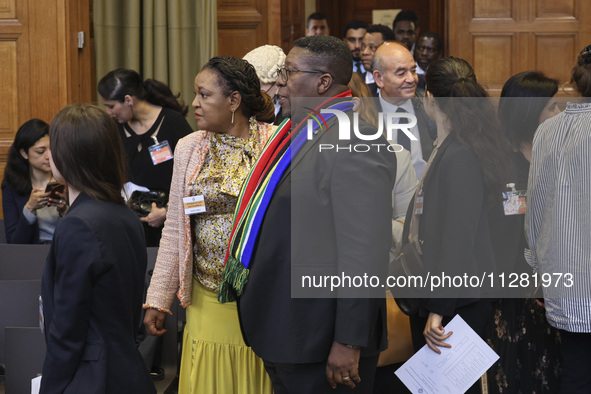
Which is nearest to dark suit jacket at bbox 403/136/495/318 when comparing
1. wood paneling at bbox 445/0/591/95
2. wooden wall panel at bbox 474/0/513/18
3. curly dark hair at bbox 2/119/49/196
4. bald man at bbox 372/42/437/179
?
bald man at bbox 372/42/437/179

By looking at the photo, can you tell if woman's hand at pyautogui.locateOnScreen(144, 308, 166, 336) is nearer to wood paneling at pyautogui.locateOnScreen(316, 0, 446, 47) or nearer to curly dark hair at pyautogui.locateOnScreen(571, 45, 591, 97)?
curly dark hair at pyautogui.locateOnScreen(571, 45, 591, 97)

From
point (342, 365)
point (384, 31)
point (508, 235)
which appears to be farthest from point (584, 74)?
point (384, 31)

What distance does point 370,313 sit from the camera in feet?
7.21

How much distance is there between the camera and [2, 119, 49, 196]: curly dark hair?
4.55 metres

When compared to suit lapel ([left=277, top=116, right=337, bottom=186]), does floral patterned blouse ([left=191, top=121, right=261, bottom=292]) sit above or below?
below

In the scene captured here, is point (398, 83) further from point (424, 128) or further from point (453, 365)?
point (453, 365)

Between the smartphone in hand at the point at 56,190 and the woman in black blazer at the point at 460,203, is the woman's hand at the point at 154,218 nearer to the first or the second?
the smartphone in hand at the point at 56,190

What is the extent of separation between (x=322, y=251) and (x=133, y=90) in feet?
8.68

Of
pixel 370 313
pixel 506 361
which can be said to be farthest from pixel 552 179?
pixel 370 313

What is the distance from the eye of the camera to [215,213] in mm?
2869

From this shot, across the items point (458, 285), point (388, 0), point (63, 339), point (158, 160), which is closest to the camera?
point (63, 339)

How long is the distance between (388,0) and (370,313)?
8.21 metres

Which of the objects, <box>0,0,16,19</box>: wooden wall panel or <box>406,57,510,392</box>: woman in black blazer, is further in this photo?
<box>0,0,16,19</box>: wooden wall panel

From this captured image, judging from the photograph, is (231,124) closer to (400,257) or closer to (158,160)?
(400,257)
